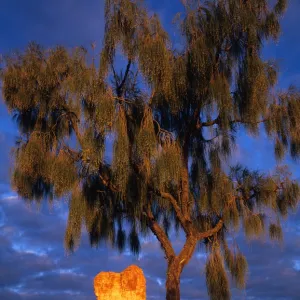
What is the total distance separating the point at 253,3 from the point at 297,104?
228 centimetres

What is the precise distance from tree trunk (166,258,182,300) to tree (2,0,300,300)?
2 centimetres

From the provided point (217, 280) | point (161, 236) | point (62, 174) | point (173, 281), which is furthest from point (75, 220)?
point (217, 280)

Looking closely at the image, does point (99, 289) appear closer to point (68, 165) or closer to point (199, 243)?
point (68, 165)

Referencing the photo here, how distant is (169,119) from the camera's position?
12531 mm

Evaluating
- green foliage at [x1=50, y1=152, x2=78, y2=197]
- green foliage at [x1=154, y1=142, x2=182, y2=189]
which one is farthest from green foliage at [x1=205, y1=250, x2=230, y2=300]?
green foliage at [x1=50, y1=152, x2=78, y2=197]

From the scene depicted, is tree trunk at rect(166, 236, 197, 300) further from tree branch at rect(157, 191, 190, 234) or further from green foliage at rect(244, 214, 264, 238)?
green foliage at rect(244, 214, 264, 238)

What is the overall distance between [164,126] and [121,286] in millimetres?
4508

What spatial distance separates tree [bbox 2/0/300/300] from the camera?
1123cm

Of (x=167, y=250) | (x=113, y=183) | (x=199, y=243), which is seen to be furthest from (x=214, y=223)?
(x=113, y=183)

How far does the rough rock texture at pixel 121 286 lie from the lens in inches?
350

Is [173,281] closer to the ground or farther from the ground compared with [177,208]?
closer to the ground

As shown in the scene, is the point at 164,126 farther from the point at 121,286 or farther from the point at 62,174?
the point at 121,286

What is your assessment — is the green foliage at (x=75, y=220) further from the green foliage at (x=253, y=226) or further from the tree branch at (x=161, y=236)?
the green foliage at (x=253, y=226)

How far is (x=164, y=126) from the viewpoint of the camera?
12.5 metres
